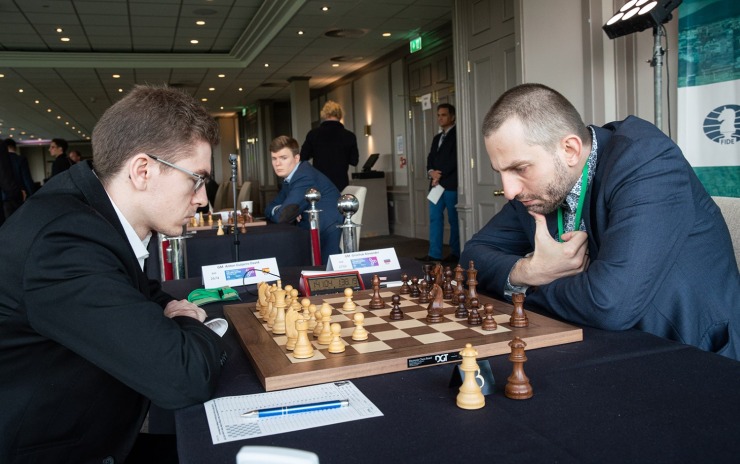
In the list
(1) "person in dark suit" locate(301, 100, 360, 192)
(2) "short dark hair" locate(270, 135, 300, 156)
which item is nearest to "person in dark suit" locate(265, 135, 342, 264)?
(2) "short dark hair" locate(270, 135, 300, 156)

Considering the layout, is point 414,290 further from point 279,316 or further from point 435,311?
point 279,316

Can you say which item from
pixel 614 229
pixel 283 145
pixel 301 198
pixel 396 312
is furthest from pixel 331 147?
pixel 614 229

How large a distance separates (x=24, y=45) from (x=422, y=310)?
10328 millimetres

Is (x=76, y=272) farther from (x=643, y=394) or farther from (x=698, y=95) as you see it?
(x=698, y=95)

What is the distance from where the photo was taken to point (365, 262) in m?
2.45

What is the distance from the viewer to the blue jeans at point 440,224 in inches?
273

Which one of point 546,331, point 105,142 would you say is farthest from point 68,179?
Answer: point 546,331

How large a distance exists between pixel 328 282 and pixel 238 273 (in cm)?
42

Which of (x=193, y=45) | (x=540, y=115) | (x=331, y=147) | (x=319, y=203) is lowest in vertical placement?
(x=319, y=203)

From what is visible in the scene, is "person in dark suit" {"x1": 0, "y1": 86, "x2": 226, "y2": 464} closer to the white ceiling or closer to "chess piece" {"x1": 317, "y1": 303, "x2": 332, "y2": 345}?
"chess piece" {"x1": 317, "y1": 303, "x2": 332, "y2": 345}

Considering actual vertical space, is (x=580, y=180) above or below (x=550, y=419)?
above

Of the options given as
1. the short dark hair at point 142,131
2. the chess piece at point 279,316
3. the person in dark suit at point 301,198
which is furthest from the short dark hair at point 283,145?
the short dark hair at point 142,131

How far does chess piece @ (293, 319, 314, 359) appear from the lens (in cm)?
122

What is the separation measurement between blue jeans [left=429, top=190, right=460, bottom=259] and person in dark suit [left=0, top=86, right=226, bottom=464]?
5.64m
